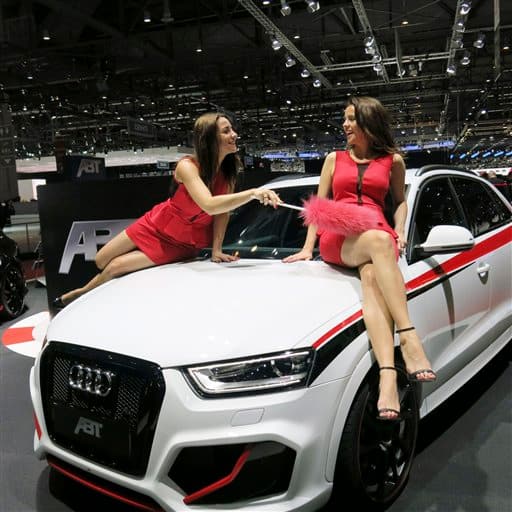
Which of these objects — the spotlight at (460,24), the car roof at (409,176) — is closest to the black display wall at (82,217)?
the car roof at (409,176)

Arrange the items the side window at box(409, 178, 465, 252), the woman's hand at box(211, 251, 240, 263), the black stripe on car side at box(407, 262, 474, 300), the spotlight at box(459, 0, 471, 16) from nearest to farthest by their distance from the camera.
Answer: the black stripe on car side at box(407, 262, 474, 300)
the side window at box(409, 178, 465, 252)
the woman's hand at box(211, 251, 240, 263)
the spotlight at box(459, 0, 471, 16)

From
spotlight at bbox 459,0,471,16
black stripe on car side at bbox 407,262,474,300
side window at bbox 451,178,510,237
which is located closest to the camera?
black stripe on car side at bbox 407,262,474,300

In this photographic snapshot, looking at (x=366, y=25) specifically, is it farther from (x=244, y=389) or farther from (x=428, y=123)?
(x=428, y=123)

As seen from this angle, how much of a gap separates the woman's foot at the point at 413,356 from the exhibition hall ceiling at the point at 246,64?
741 cm

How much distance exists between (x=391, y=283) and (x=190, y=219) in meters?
1.30

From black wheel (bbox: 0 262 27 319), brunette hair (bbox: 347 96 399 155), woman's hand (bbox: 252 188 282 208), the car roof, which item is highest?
brunette hair (bbox: 347 96 399 155)

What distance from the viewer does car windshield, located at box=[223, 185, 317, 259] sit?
302cm

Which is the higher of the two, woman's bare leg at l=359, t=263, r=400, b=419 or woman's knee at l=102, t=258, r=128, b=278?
woman's knee at l=102, t=258, r=128, b=278

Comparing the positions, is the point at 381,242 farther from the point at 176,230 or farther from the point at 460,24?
the point at 460,24

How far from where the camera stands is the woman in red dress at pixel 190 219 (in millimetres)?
2969

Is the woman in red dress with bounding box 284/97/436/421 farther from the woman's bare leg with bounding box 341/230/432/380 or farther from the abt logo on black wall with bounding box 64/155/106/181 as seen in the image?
the abt logo on black wall with bounding box 64/155/106/181

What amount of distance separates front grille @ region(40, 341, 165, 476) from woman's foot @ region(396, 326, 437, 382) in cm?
99

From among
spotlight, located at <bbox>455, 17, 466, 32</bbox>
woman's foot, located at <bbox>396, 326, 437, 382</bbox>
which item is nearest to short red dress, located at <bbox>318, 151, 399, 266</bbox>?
woman's foot, located at <bbox>396, 326, 437, 382</bbox>

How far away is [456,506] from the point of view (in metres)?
2.32
